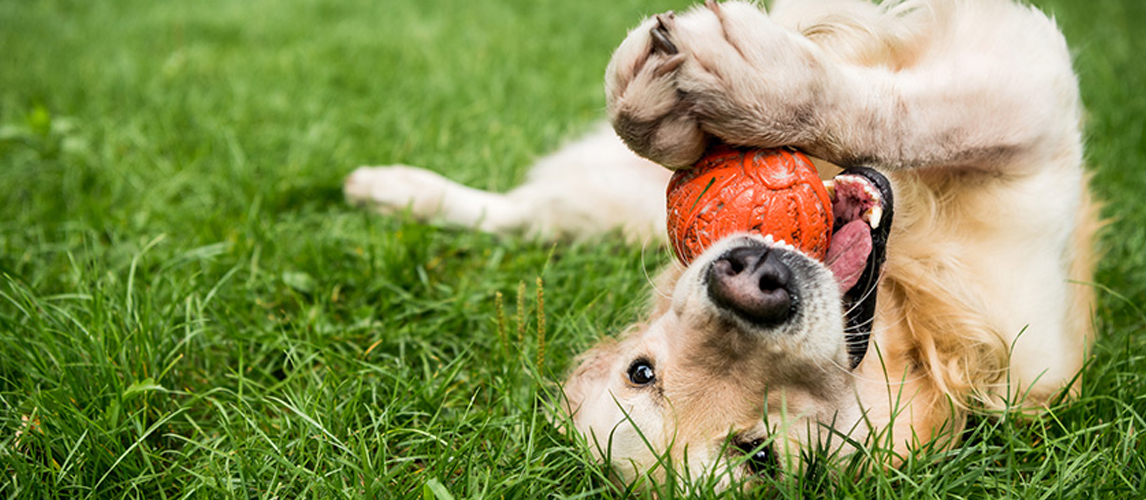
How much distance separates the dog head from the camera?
1.66 m

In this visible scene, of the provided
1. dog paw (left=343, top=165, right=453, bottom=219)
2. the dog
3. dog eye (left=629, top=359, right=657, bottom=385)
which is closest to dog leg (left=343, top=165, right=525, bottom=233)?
dog paw (left=343, top=165, right=453, bottom=219)

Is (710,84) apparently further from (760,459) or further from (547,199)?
(547,199)

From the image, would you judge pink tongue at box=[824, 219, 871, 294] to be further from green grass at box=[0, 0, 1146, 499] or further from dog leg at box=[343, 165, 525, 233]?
dog leg at box=[343, 165, 525, 233]

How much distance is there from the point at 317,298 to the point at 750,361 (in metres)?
1.54

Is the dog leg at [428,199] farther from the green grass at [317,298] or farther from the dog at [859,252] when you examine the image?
the dog at [859,252]

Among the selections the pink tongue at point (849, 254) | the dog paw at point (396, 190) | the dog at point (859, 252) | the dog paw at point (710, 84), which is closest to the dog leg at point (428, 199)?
the dog paw at point (396, 190)

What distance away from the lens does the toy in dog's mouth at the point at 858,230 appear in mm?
1821

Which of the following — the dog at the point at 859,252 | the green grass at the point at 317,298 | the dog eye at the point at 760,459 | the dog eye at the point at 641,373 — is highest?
the dog at the point at 859,252

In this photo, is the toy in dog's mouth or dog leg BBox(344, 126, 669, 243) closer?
the toy in dog's mouth

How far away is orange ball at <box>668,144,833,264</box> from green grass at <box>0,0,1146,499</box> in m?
0.52

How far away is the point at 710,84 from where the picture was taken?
67.5 inches

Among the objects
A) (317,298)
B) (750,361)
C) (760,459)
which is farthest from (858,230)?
(317,298)

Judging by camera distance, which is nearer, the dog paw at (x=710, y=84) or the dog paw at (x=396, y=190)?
the dog paw at (x=710, y=84)

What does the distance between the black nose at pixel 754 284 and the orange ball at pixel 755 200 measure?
Answer: 0.29 feet
